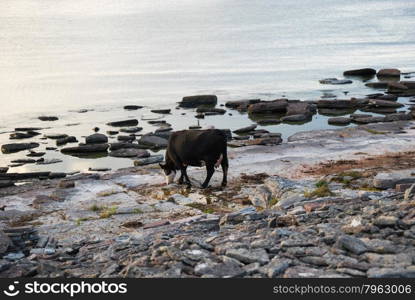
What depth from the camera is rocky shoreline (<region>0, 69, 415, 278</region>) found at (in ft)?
34.0

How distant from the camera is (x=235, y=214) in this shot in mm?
14688

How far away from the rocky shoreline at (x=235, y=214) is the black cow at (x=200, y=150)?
0.86 meters

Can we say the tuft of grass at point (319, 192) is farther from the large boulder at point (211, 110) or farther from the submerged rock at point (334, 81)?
the submerged rock at point (334, 81)

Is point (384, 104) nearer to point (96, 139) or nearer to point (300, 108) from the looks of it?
point (300, 108)

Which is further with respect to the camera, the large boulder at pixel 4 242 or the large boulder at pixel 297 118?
the large boulder at pixel 297 118

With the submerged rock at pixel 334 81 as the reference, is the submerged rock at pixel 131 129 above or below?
below

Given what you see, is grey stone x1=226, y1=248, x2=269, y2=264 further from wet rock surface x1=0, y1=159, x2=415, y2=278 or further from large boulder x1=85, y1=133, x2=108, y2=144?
large boulder x1=85, y1=133, x2=108, y2=144

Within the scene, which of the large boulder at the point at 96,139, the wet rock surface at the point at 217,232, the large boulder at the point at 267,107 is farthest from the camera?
the large boulder at the point at 267,107

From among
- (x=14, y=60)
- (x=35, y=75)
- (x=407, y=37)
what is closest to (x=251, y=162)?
(x=35, y=75)

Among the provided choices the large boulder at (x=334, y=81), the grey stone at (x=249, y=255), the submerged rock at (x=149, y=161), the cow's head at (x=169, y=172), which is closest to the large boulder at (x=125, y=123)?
the submerged rock at (x=149, y=161)

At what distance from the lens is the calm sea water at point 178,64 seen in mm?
53312

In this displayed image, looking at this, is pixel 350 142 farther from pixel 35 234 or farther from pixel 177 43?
pixel 177 43

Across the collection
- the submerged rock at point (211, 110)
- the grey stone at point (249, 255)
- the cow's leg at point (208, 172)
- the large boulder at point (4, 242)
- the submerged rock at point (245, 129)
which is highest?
the grey stone at point (249, 255)

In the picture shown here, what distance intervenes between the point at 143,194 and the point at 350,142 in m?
12.4
